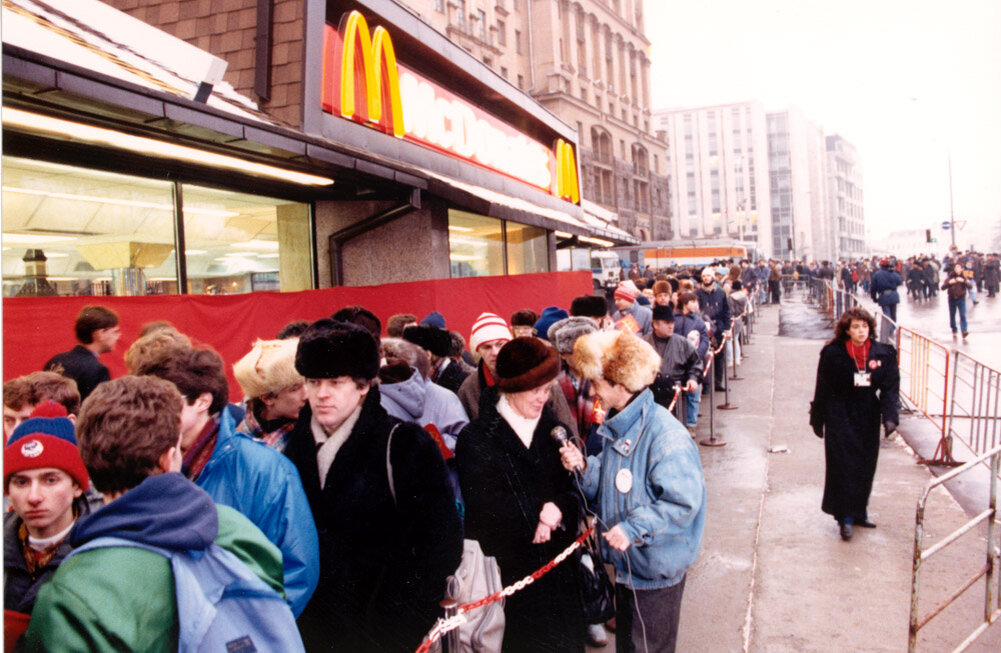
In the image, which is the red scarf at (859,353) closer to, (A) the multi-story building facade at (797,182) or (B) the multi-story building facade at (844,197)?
(A) the multi-story building facade at (797,182)

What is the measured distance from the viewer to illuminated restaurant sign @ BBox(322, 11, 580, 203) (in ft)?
32.7

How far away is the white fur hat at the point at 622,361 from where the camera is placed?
3365 millimetres

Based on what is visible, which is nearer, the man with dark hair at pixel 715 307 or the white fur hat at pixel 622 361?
the white fur hat at pixel 622 361

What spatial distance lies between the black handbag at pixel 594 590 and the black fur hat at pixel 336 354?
149 cm

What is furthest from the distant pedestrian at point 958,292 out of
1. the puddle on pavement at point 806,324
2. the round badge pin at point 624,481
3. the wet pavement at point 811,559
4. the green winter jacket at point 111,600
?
the green winter jacket at point 111,600

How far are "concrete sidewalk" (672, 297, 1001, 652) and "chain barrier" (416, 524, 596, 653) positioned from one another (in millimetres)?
1689

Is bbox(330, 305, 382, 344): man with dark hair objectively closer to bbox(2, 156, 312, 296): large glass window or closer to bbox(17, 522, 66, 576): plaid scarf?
bbox(17, 522, 66, 576): plaid scarf

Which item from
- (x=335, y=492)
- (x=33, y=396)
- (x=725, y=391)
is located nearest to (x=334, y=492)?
(x=335, y=492)

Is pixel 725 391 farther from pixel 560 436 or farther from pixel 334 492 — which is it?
pixel 334 492

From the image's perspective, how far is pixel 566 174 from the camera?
1998 cm

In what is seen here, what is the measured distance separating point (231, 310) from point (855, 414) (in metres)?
5.99

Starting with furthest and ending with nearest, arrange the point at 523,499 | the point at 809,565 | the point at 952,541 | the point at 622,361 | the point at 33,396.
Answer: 1. the point at 809,565
2. the point at 952,541
3. the point at 33,396
4. the point at 622,361
5. the point at 523,499

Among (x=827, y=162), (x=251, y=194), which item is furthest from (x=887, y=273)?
(x=827, y=162)

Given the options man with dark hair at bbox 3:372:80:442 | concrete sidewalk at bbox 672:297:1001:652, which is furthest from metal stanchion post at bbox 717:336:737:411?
man with dark hair at bbox 3:372:80:442
